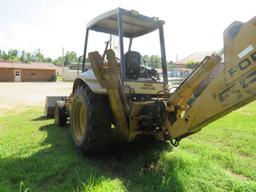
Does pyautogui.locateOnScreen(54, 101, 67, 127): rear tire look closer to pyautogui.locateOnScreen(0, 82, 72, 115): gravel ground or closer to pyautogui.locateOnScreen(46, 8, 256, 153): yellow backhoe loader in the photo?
pyautogui.locateOnScreen(46, 8, 256, 153): yellow backhoe loader

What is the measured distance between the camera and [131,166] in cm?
365

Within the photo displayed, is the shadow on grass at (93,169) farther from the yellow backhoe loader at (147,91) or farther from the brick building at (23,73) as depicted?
the brick building at (23,73)

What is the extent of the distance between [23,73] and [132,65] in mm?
37640

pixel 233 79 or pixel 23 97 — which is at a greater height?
pixel 233 79

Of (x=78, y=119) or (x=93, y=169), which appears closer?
(x=93, y=169)

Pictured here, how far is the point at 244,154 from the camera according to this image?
14.2ft

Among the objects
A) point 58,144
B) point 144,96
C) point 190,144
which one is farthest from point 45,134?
point 190,144

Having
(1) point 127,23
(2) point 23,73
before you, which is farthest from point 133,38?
(2) point 23,73

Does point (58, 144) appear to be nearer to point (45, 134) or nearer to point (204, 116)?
point (45, 134)

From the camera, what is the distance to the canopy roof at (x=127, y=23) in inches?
158

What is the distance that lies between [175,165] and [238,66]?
180 centimetres

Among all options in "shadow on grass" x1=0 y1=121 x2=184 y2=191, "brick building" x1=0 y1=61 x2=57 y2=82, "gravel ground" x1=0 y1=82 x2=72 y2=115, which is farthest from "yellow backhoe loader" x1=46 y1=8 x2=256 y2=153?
"brick building" x1=0 y1=61 x2=57 y2=82

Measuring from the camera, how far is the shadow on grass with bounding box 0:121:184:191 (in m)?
3.07

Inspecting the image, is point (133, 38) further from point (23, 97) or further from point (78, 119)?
point (23, 97)
